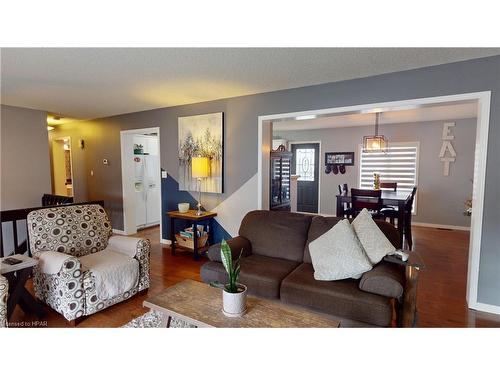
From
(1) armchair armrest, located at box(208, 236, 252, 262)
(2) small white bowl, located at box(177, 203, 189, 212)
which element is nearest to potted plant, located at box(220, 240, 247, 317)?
(1) armchair armrest, located at box(208, 236, 252, 262)

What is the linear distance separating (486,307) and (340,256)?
157 cm

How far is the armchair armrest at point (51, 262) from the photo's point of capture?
2104 millimetres

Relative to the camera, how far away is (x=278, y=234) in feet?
8.84

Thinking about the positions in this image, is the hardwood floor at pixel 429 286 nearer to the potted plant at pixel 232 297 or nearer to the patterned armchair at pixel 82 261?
the patterned armchair at pixel 82 261

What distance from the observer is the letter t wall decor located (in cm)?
532

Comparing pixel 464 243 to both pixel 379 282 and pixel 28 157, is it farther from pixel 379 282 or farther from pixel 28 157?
pixel 28 157

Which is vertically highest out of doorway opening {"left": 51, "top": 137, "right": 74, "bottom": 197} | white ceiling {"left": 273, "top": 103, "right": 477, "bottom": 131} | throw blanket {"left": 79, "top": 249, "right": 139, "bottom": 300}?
white ceiling {"left": 273, "top": 103, "right": 477, "bottom": 131}

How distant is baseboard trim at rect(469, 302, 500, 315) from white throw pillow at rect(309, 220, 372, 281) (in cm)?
134

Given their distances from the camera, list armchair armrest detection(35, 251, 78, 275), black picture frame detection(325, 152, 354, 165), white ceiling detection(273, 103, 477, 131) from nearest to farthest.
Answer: armchair armrest detection(35, 251, 78, 275), white ceiling detection(273, 103, 477, 131), black picture frame detection(325, 152, 354, 165)

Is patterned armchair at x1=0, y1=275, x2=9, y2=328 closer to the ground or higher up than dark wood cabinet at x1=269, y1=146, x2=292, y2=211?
closer to the ground

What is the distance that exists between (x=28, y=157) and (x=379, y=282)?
521 centimetres

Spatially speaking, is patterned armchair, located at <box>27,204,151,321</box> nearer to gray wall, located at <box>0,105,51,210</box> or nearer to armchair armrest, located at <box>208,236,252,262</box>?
armchair armrest, located at <box>208,236,252,262</box>
